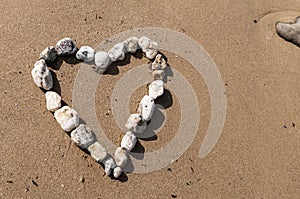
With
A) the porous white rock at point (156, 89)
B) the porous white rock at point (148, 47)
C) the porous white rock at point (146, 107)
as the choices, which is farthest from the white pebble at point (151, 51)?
the porous white rock at point (146, 107)

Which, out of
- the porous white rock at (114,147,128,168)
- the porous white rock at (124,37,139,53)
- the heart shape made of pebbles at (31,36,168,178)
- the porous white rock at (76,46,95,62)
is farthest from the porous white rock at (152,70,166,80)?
Answer: the porous white rock at (114,147,128,168)

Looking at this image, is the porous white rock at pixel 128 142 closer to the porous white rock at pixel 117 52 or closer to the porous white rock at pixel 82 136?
the porous white rock at pixel 82 136

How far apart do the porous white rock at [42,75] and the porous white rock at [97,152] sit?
0.57 m

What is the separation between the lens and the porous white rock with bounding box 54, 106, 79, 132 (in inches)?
121

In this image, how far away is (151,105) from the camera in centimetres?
321

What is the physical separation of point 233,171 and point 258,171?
19cm

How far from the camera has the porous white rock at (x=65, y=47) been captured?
323 centimetres

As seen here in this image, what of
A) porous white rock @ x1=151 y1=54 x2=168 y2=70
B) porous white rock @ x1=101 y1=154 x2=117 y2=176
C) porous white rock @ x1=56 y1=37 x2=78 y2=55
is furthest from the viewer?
porous white rock @ x1=151 y1=54 x2=168 y2=70

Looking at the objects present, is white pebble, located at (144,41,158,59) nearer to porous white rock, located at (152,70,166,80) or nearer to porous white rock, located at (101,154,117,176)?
porous white rock, located at (152,70,166,80)

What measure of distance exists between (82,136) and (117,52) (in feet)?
2.41

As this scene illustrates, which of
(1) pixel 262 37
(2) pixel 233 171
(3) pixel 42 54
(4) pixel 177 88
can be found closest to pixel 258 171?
(2) pixel 233 171

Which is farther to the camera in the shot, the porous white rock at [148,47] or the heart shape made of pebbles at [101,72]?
the porous white rock at [148,47]

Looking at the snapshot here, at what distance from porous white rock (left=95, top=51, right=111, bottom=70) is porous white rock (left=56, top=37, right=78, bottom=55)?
0.20 metres

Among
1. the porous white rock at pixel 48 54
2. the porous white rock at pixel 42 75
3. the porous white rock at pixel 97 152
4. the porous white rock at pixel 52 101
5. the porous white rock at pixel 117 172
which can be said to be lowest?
the porous white rock at pixel 117 172
